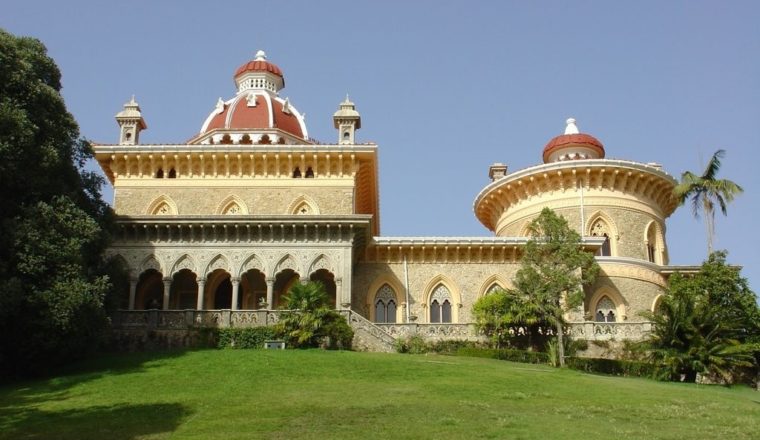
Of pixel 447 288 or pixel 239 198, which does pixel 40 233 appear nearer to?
pixel 239 198

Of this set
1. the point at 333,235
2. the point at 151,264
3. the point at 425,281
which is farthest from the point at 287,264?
the point at 425,281

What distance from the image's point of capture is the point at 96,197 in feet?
102

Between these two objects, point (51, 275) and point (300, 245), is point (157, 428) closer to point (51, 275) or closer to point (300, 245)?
point (51, 275)

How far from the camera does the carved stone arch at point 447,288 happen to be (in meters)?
36.9

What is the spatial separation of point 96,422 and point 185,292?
67.8 ft

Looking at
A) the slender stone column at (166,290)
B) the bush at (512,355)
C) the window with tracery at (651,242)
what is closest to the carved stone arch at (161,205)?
the slender stone column at (166,290)

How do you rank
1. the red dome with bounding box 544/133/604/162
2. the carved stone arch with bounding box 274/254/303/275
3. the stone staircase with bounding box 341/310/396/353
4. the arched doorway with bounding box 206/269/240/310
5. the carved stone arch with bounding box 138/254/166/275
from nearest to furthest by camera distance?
the stone staircase with bounding box 341/310/396/353 < the carved stone arch with bounding box 274/254/303/275 < the carved stone arch with bounding box 138/254/166/275 < the arched doorway with bounding box 206/269/240/310 < the red dome with bounding box 544/133/604/162

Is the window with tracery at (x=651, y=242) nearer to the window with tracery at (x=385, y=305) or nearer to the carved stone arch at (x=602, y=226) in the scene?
the carved stone arch at (x=602, y=226)

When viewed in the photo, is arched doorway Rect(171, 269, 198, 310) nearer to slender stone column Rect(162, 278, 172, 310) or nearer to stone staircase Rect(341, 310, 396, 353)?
slender stone column Rect(162, 278, 172, 310)

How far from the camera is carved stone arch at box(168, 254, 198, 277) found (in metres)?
34.3

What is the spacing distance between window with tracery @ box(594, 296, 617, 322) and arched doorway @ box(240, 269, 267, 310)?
1541 cm

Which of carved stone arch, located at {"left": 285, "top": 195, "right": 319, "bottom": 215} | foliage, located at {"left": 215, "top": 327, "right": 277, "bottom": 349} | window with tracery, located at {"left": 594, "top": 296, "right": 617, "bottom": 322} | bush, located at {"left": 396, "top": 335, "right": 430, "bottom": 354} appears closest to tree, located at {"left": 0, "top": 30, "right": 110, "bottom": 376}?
foliage, located at {"left": 215, "top": 327, "right": 277, "bottom": 349}

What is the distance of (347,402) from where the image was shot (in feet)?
61.1

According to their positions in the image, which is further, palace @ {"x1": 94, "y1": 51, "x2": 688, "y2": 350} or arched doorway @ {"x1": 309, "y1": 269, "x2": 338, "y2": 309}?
arched doorway @ {"x1": 309, "y1": 269, "x2": 338, "y2": 309}
